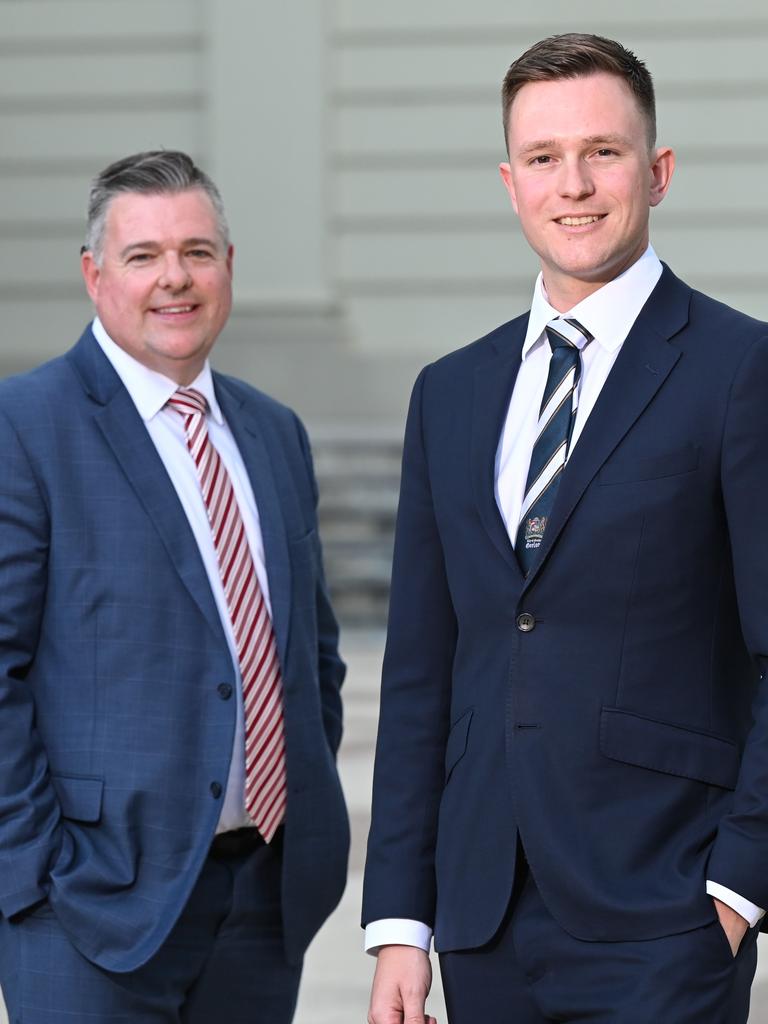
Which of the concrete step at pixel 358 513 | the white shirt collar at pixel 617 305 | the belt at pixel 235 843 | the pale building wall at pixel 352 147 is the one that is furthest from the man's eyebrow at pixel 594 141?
the pale building wall at pixel 352 147

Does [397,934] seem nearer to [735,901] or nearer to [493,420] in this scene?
[735,901]

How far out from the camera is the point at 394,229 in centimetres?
1145

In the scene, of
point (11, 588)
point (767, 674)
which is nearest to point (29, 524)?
point (11, 588)

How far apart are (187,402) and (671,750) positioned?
50.5 inches

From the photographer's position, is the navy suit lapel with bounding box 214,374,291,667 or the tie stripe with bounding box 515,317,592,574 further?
the navy suit lapel with bounding box 214,374,291,667

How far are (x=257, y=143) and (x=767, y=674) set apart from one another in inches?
374

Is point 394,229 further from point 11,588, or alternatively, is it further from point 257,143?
point 11,588

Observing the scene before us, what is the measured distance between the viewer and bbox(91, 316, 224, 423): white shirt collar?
3.09 meters

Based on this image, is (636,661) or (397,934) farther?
(397,934)

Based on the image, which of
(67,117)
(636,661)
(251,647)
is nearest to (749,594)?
(636,661)

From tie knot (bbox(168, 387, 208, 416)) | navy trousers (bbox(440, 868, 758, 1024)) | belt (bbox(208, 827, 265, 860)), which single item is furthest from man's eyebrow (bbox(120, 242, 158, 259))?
navy trousers (bbox(440, 868, 758, 1024))

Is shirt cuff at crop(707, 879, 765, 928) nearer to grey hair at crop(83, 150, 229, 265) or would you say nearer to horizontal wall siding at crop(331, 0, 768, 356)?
grey hair at crop(83, 150, 229, 265)

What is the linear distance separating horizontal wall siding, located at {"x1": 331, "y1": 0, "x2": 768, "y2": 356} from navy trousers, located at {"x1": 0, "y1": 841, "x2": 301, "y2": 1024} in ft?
27.7

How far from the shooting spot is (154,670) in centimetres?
290
